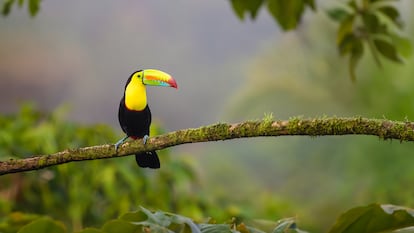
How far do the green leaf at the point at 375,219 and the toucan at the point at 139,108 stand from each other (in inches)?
7.9

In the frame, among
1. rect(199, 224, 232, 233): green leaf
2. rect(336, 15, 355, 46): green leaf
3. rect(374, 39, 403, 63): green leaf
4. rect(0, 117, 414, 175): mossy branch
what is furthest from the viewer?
rect(336, 15, 355, 46): green leaf

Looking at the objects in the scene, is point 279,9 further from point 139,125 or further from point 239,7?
point 139,125

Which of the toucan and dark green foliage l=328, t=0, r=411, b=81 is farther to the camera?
dark green foliage l=328, t=0, r=411, b=81

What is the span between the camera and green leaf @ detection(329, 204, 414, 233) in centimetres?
70

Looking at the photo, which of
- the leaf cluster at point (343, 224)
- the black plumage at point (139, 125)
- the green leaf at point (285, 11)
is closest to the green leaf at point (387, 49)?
the green leaf at point (285, 11)

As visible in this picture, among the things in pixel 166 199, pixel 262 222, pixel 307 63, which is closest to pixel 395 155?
pixel 307 63

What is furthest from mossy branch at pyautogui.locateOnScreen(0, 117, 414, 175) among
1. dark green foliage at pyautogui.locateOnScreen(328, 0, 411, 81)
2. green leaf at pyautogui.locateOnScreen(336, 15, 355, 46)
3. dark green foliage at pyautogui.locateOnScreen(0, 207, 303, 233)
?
green leaf at pyautogui.locateOnScreen(336, 15, 355, 46)

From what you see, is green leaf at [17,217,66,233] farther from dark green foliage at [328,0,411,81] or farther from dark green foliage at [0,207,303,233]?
dark green foliage at [328,0,411,81]

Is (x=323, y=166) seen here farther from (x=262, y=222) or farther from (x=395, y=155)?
(x=262, y=222)

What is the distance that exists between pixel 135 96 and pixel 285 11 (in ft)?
2.25

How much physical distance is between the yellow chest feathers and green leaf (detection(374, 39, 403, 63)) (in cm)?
66

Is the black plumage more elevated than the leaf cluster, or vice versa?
the black plumage

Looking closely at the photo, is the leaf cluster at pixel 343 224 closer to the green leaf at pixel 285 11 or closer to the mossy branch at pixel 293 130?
the mossy branch at pixel 293 130

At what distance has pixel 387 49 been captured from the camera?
1236mm
